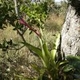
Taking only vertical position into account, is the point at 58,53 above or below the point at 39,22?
below

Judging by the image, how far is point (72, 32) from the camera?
14.3 ft

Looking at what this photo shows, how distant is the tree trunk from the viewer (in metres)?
4.28

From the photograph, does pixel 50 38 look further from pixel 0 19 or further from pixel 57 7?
pixel 57 7

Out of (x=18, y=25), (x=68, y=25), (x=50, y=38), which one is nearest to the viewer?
(x=18, y=25)

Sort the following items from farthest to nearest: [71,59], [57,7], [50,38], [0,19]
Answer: [57,7] < [50,38] < [0,19] < [71,59]

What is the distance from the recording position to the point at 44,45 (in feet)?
13.4

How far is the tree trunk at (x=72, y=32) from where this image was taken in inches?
168

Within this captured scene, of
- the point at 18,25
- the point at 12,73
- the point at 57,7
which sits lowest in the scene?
the point at 12,73

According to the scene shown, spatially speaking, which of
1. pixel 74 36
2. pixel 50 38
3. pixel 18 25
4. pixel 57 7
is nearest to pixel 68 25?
pixel 74 36

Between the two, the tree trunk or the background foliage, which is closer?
the background foliage

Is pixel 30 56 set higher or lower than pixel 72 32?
lower

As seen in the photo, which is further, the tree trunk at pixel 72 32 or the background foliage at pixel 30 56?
the tree trunk at pixel 72 32

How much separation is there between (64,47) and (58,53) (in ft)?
0.39

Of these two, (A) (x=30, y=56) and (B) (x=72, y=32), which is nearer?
(B) (x=72, y=32)
